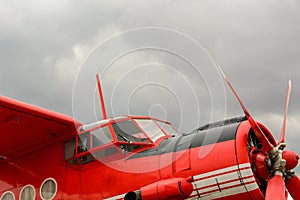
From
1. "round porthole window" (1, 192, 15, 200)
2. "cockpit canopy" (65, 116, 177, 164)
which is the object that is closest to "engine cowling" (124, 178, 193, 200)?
"cockpit canopy" (65, 116, 177, 164)

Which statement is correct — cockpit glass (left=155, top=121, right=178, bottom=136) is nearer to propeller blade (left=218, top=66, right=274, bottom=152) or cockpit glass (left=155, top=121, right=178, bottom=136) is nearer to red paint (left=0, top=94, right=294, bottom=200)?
red paint (left=0, top=94, right=294, bottom=200)

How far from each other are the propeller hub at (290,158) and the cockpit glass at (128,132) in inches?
102

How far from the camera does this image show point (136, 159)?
795cm

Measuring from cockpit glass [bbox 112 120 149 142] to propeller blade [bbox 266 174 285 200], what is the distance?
2.51 metres

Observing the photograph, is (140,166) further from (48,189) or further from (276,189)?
(276,189)

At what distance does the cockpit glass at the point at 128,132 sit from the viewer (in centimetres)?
835

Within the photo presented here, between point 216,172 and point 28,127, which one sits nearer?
point 216,172

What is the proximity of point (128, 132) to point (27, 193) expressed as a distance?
8.11 ft

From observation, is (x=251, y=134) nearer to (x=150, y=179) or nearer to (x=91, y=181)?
(x=150, y=179)

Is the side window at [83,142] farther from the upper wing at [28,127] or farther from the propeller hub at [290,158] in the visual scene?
the propeller hub at [290,158]

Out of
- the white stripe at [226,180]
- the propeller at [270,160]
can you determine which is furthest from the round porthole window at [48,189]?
the propeller at [270,160]

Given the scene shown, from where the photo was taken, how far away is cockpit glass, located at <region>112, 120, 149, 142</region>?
8352mm

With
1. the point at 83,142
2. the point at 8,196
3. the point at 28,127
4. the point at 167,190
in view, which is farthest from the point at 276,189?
the point at 8,196

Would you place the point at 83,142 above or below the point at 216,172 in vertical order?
above
